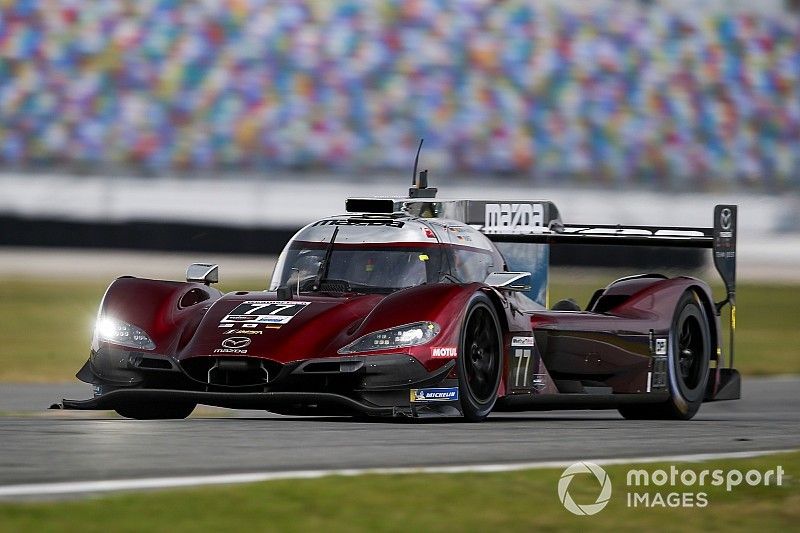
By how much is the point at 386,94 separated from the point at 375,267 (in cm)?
1623

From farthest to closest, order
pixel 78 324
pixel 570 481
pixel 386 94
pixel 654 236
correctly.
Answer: pixel 386 94, pixel 78 324, pixel 654 236, pixel 570 481

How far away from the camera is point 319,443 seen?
577 centimetres

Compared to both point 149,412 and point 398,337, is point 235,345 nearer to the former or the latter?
point 398,337

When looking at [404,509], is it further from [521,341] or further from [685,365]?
[685,365]

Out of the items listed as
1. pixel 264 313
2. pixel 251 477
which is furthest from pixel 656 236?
pixel 251 477

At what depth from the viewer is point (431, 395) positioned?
7.18 meters

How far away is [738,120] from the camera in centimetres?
2517

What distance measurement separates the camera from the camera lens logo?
4.34 meters

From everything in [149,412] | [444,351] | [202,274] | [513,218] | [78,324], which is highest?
[513,218]

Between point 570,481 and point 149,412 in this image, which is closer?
point 570,481

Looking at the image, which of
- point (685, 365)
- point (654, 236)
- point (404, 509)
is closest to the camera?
point (404, 509)

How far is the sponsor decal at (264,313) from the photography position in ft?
23.8

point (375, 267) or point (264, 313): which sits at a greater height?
point (375, 267)

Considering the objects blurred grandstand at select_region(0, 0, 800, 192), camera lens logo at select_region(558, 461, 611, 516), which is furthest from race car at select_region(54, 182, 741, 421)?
blurred grandstand at select_region(0, 0, 800, 192)
